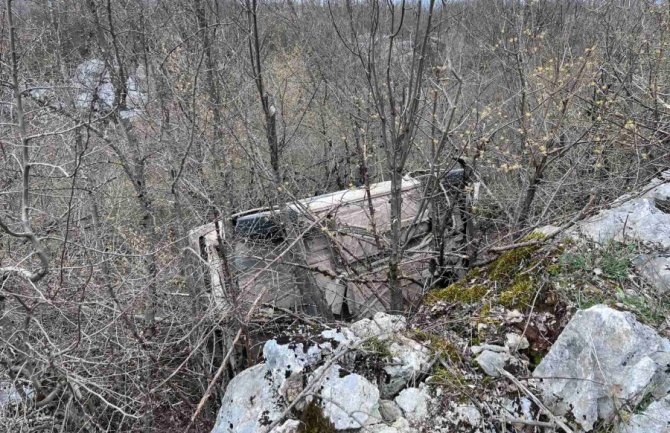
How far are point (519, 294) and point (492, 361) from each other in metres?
0.55

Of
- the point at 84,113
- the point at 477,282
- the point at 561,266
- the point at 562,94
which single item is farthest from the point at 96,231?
the point at 562,94

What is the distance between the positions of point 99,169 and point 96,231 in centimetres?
221

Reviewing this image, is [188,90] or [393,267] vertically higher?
[188,90]


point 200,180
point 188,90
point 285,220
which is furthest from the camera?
point 188,90

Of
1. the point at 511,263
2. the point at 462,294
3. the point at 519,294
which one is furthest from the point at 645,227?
the point at 462,294

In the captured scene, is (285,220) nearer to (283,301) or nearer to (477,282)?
(283,301)

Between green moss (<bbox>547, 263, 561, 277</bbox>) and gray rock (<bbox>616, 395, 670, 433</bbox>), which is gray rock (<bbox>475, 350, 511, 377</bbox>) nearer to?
gray rock (<bbox>616, 395, 670, 433</bbox>)

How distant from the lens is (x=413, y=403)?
2.29 metres

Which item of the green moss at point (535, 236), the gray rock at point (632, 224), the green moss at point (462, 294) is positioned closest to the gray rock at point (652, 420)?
the green moss at point (462, 294)

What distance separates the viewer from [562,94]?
6.09 m

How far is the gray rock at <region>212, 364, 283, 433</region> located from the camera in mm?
2361

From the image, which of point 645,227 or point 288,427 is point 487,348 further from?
point 645,227

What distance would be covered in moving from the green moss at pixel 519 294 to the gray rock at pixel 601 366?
41 centimetres

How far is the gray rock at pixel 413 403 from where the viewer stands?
2.26 m
